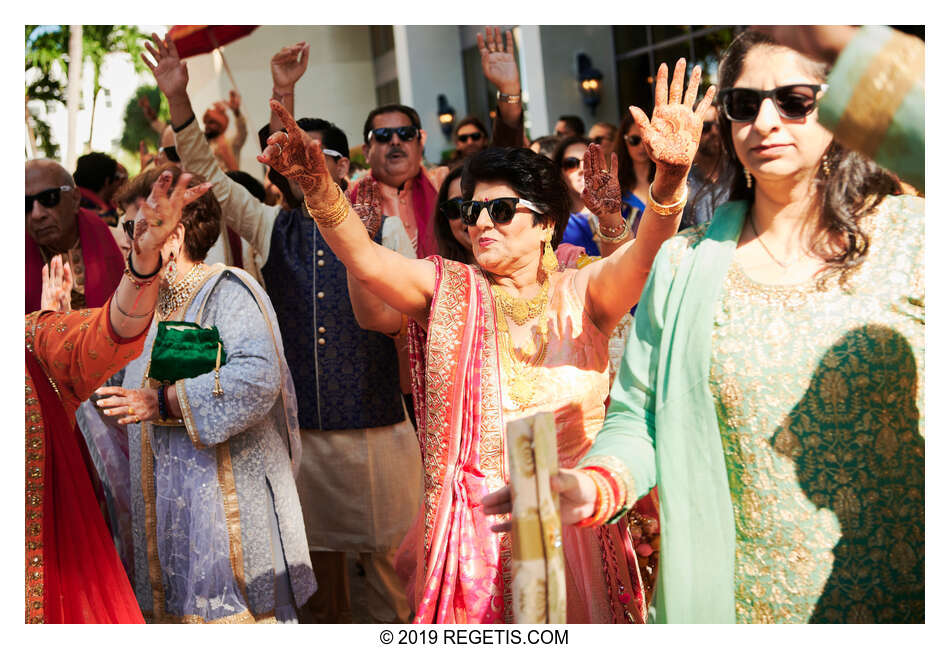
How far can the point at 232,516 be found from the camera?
Result: 3.04 meters

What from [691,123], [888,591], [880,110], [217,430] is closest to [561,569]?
[888,591]

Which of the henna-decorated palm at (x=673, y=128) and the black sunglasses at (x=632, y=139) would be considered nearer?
the henna-decorated palm at (x=673, y=128)

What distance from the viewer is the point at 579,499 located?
5.67ft

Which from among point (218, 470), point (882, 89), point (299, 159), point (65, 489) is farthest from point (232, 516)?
point (882, 89)

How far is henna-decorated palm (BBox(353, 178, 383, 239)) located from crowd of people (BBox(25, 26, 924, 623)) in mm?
19

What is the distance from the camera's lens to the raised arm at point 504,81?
12.9ft

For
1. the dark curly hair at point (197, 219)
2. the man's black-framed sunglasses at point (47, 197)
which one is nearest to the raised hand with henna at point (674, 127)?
the dark curly hair at point (197, 219)

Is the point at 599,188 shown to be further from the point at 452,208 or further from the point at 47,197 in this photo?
the point at 47,197

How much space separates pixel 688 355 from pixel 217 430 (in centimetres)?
169

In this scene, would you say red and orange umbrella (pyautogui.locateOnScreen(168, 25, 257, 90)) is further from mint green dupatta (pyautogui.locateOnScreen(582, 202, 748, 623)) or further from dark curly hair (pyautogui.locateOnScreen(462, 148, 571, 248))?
mint green dupatta (pyautogui.locateOnScreen(582, 202, 748, 623))

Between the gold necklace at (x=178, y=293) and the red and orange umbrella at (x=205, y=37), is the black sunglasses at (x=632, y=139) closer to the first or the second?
the red and orange umbrella at (x=205, y=37)

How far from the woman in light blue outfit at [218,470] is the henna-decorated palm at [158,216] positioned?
432mm

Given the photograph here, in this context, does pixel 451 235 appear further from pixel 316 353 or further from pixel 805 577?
pixel 805 577

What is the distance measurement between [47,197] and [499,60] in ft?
6.26
